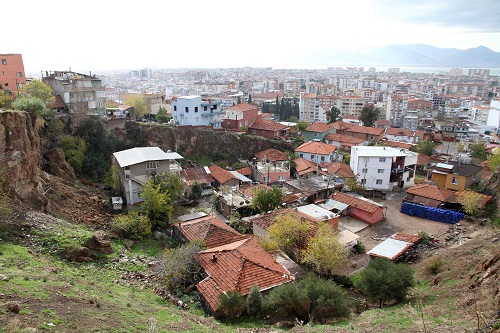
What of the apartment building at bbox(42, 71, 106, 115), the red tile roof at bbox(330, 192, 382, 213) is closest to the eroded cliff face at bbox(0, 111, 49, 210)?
the apartment building at bbox(42, 71, 106, 115)

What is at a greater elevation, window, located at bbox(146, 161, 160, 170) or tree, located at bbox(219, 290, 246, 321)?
window, located at bbox(146, 161, 160, 170)

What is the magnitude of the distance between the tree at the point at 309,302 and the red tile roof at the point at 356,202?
1570 centimetres

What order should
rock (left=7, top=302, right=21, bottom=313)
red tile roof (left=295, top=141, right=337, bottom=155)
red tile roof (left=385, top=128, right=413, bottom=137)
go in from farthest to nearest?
red tile roof (left=385, top=128, right=413, bottom=137)
red tile roof (left=295, top=141, right=337, bottom=155)
rock (left=7, top=302, right=21, bottom=313)

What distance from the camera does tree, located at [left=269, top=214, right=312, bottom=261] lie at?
1969cm

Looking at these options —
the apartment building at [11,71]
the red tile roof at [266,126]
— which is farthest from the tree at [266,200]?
the apartment building at [11,71]

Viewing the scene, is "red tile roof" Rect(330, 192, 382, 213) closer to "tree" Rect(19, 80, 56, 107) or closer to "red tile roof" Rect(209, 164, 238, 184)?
"red tile roof" Rect(209, 164, 238, 184)

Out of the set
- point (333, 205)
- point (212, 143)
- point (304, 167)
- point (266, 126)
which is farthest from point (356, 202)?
point (266, 126)

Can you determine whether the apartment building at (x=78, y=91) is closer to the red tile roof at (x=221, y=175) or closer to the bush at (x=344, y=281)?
the red tile roof at (x=221, y=175)

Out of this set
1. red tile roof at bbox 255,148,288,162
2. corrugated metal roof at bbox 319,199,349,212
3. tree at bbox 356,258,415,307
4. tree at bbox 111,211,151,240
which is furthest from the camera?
red tile roof at bbox 255,148,288,162

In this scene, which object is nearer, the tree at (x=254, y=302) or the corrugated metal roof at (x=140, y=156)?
the tree at (x=254, y=302)

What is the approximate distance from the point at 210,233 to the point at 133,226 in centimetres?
492

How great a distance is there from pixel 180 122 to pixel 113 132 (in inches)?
402

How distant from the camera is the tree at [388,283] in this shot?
1463 cm

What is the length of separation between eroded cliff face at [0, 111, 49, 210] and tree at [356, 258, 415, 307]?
697 inches
